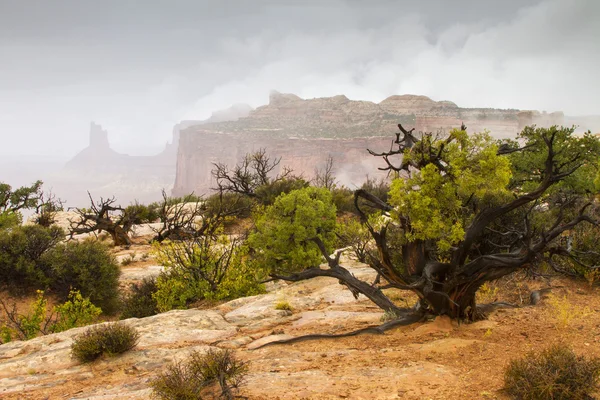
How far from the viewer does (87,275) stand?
14.2 metres

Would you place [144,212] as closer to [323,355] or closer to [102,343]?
[102,343]

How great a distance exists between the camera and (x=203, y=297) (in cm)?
1200

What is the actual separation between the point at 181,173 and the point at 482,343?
13462 centimetres

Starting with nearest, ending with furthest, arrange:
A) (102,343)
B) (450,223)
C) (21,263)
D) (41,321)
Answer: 1. (450,223)
2. (102,343)
3. (41,321)
4. (21,263)

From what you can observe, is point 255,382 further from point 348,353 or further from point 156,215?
point 156,215

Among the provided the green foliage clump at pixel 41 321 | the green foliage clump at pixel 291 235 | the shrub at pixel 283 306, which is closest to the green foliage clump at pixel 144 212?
the green foliage clump at pixel 291 235

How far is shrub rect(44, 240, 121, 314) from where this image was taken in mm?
14058

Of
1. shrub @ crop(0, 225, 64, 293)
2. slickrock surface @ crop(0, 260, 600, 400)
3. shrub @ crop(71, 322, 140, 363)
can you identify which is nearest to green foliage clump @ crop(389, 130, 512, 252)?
slickrock surface @ crop(0, 260, 600, 400)

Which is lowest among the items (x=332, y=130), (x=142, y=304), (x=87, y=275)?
(x=142, y=304)

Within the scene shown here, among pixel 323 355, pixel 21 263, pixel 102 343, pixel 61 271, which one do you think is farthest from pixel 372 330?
pixel 21 263

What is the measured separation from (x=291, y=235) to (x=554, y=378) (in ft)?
32.0

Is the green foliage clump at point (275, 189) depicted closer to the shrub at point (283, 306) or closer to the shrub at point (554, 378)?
the shrub at point (283, 306)

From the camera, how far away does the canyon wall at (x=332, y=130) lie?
92.9 m

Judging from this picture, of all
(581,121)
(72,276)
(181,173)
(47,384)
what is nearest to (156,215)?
(72,276)
